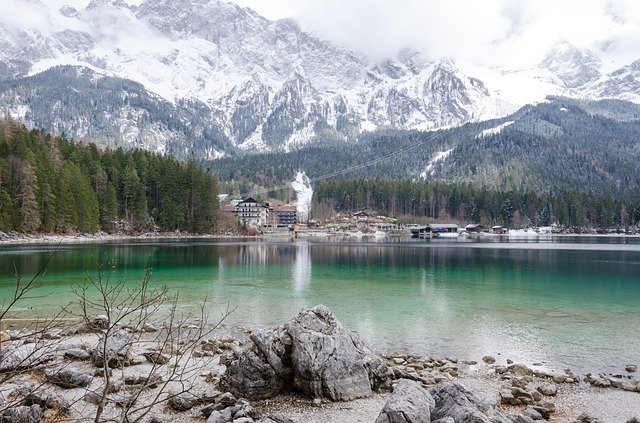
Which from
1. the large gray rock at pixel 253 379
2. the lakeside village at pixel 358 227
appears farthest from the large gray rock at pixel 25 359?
the lakeside village at pixel 358 227

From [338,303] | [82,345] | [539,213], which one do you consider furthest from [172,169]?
[539,213]

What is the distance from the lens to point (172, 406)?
38.6 ft

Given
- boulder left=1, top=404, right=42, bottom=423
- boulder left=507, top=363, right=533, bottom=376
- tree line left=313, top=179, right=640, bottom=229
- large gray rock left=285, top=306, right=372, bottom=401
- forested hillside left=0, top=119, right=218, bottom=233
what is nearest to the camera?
boulder left=1, top=404, right=42, bottom=423

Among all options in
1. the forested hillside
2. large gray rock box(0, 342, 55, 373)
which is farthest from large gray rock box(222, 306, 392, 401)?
the forested hillside

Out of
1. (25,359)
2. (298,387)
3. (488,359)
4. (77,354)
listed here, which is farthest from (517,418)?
(77,354)

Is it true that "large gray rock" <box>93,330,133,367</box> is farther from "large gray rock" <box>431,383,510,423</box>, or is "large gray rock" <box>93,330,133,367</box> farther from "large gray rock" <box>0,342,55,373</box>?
"large gray rock" <box>431,383,510,423</box>

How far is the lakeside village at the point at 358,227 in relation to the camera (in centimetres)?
16450

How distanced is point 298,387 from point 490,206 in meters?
183

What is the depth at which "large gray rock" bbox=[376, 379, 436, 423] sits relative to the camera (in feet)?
29.6

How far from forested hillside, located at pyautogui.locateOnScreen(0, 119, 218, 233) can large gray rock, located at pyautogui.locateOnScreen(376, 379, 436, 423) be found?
80.3 m

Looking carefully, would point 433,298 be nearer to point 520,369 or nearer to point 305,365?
point 520,369

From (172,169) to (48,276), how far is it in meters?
82.8

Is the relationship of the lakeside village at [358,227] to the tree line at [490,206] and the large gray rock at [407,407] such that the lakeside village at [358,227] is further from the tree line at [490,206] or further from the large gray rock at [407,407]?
the large gray rock at [407,407]

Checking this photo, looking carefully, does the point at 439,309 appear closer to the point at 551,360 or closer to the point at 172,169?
the point at 551,360
